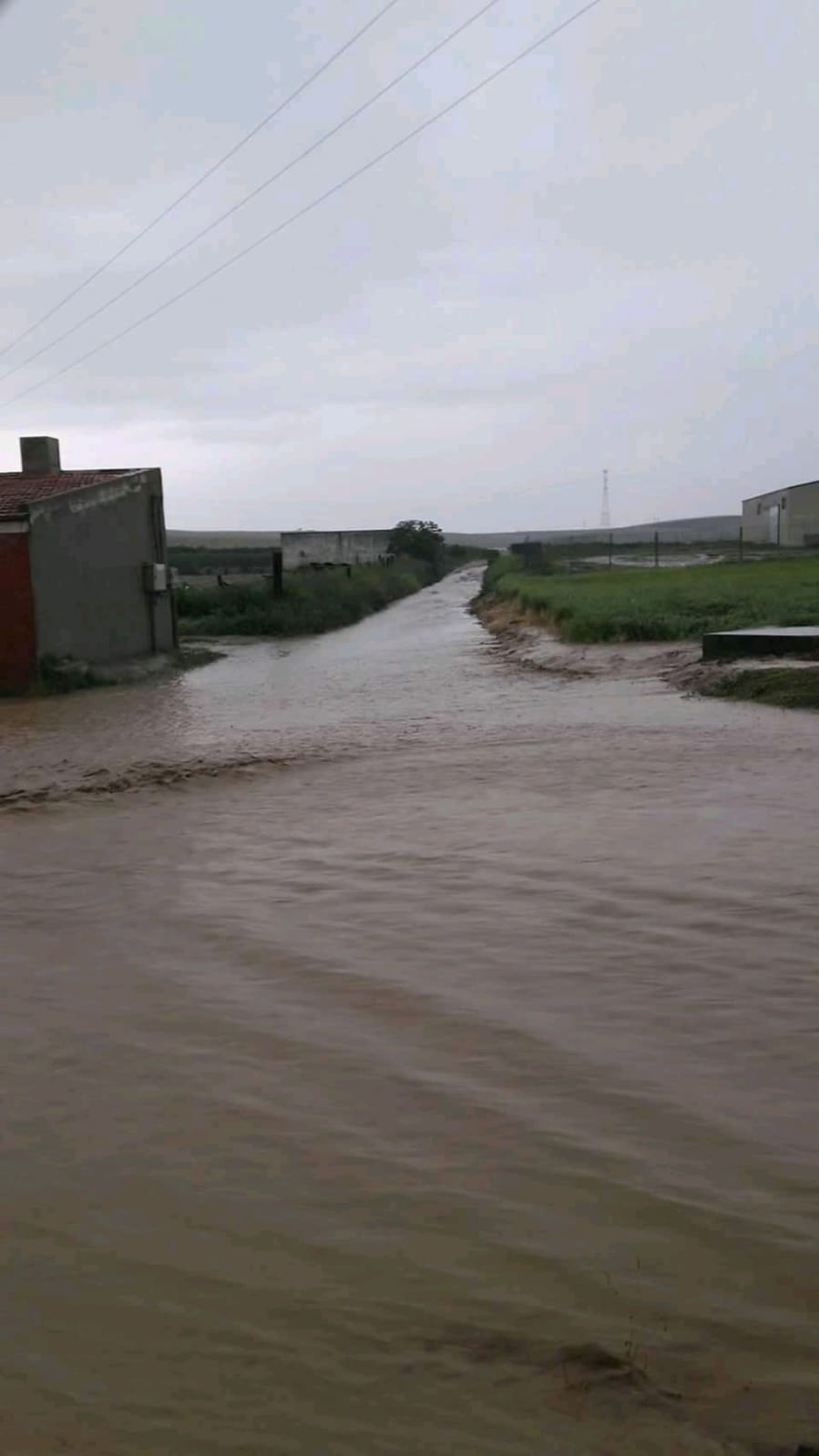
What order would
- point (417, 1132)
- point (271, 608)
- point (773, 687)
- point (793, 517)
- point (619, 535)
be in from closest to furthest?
point (417, 1132), point (773, 687), point (271, 608), point (793, 517), point (619, 535)

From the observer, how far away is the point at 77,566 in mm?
23812

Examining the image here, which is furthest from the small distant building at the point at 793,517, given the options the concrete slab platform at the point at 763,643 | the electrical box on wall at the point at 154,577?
the concrete slab platform at the point at 763,643

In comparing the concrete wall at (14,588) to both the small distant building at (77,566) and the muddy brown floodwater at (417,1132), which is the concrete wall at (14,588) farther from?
the muddy brown floodwater at (417,1132)

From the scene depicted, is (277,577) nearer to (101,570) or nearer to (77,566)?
(101,570)

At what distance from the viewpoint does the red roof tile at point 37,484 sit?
22984 millimetres

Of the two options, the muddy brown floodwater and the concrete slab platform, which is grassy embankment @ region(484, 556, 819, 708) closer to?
the concrete slab platform

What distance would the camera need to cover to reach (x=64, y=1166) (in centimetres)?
446

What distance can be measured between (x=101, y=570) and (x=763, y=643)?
1232 cm

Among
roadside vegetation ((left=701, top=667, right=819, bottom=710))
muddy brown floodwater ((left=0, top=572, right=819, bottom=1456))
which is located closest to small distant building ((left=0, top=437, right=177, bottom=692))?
roadside vegetation ((left=701, top=667, right=819, bottom=710))

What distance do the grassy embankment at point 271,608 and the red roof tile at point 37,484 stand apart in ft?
33.2

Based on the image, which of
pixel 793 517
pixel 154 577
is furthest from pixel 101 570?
pixel 793 517

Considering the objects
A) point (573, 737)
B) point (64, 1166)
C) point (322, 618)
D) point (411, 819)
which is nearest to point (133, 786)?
point (411, 819)

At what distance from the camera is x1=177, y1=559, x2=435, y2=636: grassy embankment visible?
37.6m

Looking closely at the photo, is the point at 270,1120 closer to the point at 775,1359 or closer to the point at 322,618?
the point at 775,1359
